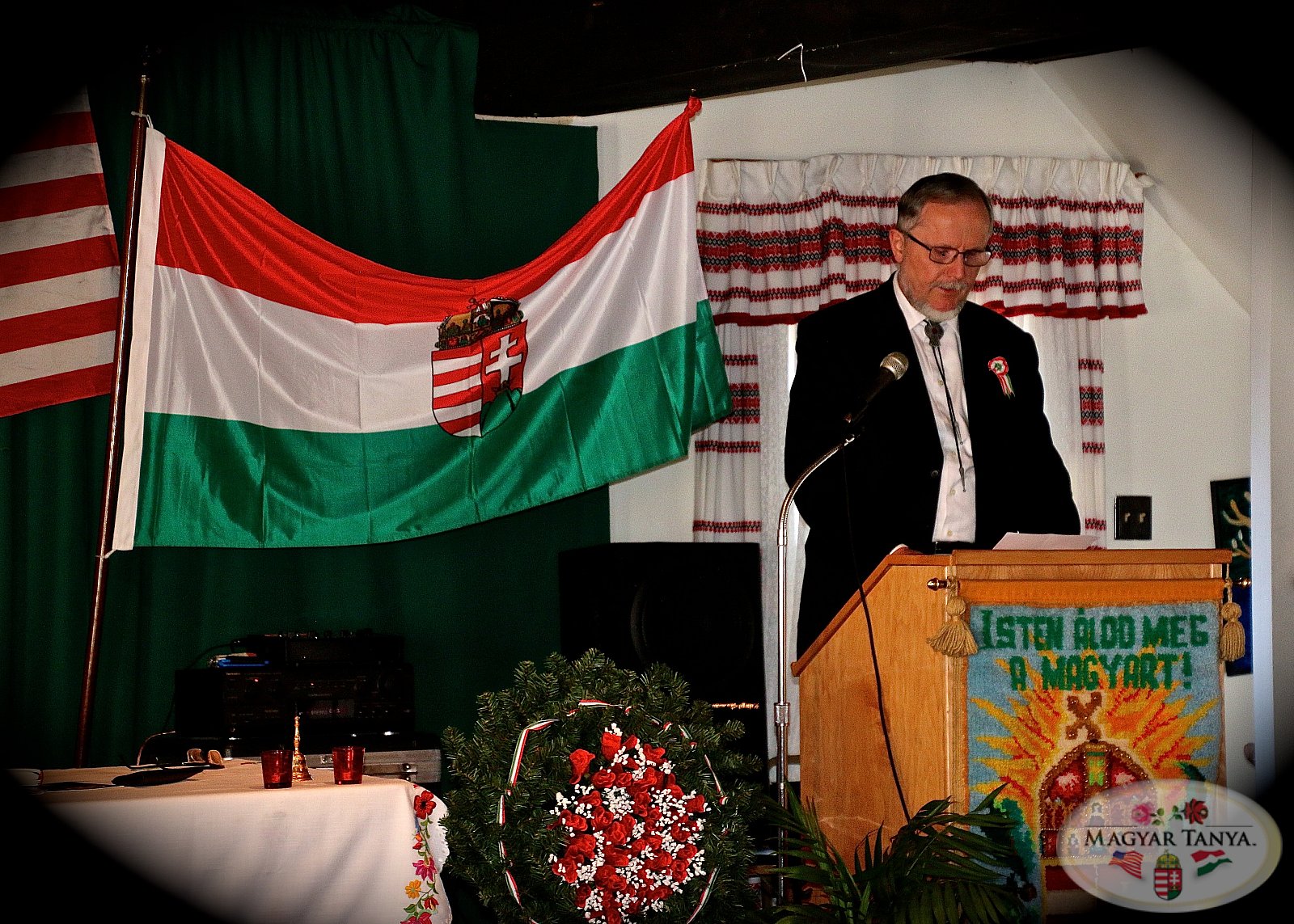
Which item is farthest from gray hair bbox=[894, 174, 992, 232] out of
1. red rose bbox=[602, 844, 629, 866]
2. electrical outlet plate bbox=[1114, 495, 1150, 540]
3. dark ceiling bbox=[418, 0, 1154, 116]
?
electrical outlet plate bbox=[1114, 495, 1150, 540]

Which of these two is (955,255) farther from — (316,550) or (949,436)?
(316,550)

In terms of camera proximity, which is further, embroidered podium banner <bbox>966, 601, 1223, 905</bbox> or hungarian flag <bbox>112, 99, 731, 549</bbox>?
hungarian flag <bbox>112, 99, 731, 549</bbox>

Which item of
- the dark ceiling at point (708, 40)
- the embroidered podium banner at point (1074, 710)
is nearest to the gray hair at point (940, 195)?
the dark ceiling at point (708, 40)

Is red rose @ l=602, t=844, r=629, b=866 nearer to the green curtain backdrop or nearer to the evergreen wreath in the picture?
the evergreen wreath

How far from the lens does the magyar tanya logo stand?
2.31 m

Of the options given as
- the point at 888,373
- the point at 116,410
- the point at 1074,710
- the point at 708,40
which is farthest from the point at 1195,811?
the point at 116,410

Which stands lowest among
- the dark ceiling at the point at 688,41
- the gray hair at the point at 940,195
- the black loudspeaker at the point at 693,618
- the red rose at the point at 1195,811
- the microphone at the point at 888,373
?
the red rose at the point at 1195,811

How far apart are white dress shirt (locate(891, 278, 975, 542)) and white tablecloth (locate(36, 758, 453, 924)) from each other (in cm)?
159

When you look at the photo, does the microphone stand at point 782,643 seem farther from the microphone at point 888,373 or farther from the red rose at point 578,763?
the red rose at point 578,763

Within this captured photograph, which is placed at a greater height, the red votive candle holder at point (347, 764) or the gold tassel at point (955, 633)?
the gold tassel at point (955, 633)

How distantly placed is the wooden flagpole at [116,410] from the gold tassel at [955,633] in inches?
93.6

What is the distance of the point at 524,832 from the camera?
241 centimetres

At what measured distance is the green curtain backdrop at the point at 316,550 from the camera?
13.0 feet

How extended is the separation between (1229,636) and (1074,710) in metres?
0.37
